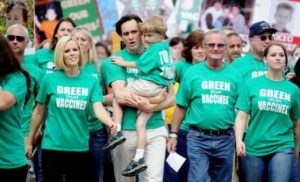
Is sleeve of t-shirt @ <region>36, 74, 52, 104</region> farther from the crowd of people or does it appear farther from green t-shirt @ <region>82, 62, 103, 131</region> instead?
green t-shirt @ <region>82, 62, 103, 131</region>

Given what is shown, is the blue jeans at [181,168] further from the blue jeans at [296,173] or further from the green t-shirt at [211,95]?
the blue jeans at [296,173]

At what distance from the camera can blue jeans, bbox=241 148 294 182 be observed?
891cm

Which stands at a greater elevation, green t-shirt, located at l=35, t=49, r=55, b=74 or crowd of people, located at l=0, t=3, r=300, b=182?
green t-shirt, located at l=35, t=49, r=55, b=74

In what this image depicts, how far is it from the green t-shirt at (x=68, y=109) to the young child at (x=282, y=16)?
7503 millimetres

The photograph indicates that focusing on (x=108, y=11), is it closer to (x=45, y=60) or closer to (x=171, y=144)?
(x=45, y=60)

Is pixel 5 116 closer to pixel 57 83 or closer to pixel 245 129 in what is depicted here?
pixel 57 83

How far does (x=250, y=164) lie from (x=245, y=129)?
0.45 metres

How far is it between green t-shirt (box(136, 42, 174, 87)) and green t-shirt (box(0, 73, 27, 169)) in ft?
5.97

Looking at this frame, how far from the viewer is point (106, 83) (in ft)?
31.0

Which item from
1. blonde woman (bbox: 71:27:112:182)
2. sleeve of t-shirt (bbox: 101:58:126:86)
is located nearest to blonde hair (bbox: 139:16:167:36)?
sleeve of t-shirt (bbox: 101:58:126:86)

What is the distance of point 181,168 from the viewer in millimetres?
10273

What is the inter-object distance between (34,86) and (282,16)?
7294mm

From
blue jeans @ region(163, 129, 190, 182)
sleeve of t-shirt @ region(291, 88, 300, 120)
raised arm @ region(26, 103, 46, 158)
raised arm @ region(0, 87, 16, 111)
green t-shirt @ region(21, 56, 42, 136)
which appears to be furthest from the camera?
blue jeans @ region(163, 129, 190, 182)

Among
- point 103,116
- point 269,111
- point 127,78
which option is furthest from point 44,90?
point 269,111
